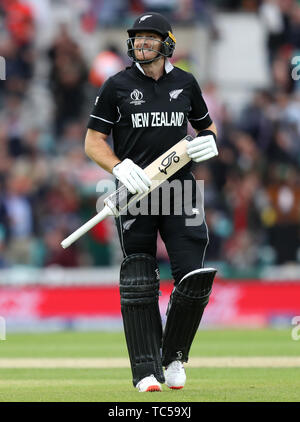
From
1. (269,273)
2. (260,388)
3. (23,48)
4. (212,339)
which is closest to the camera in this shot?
(260,388)

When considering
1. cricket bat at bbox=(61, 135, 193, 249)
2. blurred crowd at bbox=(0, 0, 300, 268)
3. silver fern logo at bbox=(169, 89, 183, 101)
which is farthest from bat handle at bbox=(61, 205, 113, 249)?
blurred crowd at bbox=(0, 0, 300, 268)

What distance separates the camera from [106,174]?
45.1ft

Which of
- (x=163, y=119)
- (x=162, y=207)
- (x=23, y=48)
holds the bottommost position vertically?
(x=162, y=207)

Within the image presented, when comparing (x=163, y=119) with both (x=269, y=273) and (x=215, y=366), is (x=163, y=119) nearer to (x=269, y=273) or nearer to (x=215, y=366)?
(x=215, y=366)

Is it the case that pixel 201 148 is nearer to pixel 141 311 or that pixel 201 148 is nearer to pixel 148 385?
pixel 141 311

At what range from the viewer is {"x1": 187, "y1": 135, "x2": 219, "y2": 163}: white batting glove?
6582mm

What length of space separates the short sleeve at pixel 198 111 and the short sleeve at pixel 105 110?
49cm

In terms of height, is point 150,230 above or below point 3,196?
below

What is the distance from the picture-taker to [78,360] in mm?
8945

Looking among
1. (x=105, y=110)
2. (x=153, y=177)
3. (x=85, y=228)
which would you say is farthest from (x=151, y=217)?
(x=105, y=110)

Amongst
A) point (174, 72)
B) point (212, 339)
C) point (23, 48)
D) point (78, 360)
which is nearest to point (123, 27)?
point (23, 48)

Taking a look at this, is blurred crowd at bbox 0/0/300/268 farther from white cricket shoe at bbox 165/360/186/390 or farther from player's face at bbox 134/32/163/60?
player's face at bbox 134/32/163/60

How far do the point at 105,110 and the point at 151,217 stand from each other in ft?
2.16

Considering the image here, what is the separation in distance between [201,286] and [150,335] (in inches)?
15.9
